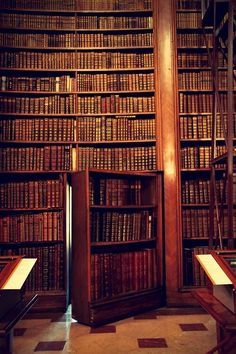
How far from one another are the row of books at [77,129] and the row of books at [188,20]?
1015 mm

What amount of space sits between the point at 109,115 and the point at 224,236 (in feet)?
5.18

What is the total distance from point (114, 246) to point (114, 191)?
0.52 m

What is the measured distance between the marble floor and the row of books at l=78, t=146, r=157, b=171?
1.34 metres

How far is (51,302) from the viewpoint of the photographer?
3.28 meters

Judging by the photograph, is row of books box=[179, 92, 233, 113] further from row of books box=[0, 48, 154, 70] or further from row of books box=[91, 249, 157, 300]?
row of books box=[91, 249, 157, 300]

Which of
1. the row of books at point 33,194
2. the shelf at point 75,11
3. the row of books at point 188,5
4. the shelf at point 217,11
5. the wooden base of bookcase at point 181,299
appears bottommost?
the wooden base of bookcase at point 181,299

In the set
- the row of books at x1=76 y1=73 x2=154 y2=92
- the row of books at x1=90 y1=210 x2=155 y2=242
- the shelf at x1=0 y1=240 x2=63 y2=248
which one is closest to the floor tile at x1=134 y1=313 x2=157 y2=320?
the row of books at x1=90 y1=210 x2=155 y2=242

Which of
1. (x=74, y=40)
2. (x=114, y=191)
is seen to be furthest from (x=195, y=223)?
(x=74, y=40)

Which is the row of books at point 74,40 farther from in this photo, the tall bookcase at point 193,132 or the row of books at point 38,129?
the row of books at point 38,129

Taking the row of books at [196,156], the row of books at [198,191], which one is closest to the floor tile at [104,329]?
the row of books at [198,191]

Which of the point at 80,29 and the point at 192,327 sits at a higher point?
the point at 80,29

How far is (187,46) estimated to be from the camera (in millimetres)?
3662

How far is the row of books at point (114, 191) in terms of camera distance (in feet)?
10.3

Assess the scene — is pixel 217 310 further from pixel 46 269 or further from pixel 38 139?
pixel 38 139
